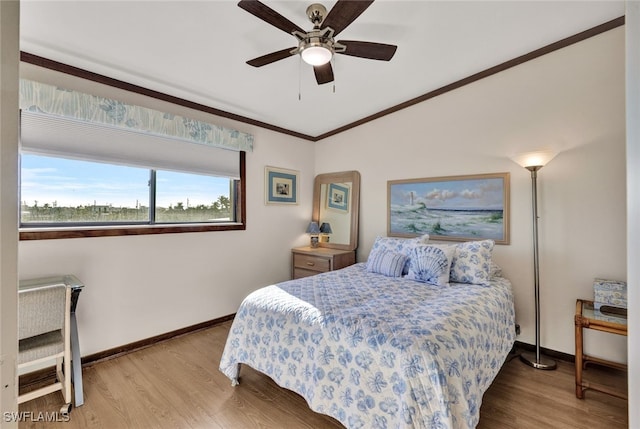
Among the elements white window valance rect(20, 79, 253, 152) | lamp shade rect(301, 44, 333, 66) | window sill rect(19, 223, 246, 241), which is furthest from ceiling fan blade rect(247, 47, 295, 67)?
window sill rect(19, 223, 246, 241)

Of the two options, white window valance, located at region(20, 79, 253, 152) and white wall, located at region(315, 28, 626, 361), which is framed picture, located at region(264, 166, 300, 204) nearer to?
white window valance, located at region(20, 79, 253, 152)

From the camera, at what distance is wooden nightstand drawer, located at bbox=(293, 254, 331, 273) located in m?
3.64

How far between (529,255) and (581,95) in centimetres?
147

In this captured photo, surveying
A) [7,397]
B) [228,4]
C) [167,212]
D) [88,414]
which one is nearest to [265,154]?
[167,212]

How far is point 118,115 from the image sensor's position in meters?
2.48

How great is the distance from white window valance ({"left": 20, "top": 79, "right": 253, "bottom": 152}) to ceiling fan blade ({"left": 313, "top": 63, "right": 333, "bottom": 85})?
151 cm

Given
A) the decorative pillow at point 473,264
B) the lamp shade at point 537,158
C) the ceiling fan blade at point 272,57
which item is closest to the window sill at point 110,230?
the ceiling fan blade at point 272,57

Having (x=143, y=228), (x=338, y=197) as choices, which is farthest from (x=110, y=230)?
(x=338, y=197)

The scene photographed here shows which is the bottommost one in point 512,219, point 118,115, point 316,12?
point 512,219

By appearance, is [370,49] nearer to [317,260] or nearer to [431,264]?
[431,264]

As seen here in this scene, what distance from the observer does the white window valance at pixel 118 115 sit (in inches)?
83.0

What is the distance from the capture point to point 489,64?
110 inches

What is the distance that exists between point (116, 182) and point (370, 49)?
8.19 feet

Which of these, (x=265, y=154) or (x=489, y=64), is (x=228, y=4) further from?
(x=489, y=64)
